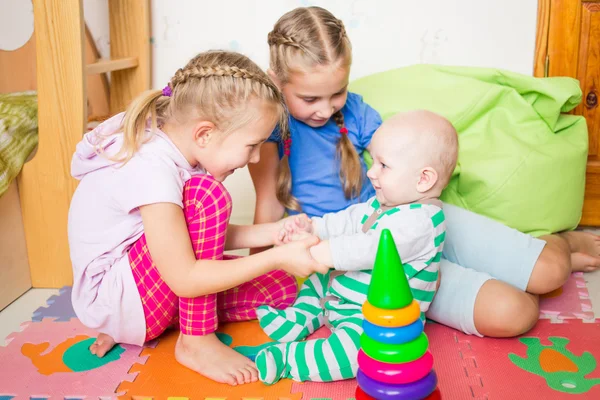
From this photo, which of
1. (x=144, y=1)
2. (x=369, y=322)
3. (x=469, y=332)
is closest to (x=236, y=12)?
(x=144, y=1)

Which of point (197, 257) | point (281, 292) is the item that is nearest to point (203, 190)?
point (197, 257)

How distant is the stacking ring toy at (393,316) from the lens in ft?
2.80

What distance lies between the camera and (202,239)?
119cm

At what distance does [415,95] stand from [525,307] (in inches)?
26.7

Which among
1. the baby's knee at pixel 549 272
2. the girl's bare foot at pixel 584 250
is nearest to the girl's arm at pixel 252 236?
the baby's knee at pixel 549 272

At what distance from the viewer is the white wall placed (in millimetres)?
1903

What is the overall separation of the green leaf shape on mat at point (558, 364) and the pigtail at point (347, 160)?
0.57 metres

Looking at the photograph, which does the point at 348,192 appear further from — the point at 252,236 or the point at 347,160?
the point at 252,236

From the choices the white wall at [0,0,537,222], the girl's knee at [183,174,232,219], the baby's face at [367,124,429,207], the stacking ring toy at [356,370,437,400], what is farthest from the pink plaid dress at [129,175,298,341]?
the white wall at [0,0,537,222]

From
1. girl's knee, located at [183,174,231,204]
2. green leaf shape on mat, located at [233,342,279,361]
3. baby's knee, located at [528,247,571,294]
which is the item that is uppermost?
girl's knee, located at [183,174,231,204]

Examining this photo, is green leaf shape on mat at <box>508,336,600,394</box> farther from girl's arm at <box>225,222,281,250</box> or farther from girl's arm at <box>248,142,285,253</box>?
girl's arm at <box>248,142,285,253</box>

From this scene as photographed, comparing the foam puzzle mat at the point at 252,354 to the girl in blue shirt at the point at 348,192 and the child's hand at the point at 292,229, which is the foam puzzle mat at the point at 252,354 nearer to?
the girl in blue shirt at the point at 348,192

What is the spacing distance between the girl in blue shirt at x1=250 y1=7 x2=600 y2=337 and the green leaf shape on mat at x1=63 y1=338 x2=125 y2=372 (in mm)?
527

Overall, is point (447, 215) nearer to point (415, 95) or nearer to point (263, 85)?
point (415, 95)
